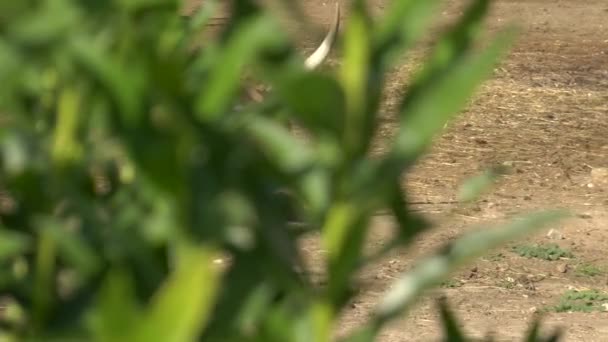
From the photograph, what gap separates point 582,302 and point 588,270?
0.46m

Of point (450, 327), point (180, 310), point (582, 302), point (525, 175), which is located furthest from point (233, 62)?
point (525, 175)

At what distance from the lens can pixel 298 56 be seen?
73cm

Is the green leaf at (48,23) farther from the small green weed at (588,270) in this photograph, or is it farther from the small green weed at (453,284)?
the small green weed at (588,270)

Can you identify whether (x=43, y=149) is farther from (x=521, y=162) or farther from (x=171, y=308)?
(x=521, y=162)

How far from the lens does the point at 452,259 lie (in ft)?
2.41

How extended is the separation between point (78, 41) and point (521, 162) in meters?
6.61

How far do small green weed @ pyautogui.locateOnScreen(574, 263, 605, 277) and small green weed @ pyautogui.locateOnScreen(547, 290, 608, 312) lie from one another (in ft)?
0.84

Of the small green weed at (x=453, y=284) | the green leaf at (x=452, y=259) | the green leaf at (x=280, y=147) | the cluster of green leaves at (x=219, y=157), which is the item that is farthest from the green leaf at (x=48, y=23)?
the small green weed at (x=453, y=284)

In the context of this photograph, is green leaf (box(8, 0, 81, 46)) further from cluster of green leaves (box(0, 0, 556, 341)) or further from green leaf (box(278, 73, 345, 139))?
green leaf (box(278, 73, 345, 139))

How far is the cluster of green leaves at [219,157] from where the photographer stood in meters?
0.68

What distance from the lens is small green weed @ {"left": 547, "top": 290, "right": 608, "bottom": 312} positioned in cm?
504

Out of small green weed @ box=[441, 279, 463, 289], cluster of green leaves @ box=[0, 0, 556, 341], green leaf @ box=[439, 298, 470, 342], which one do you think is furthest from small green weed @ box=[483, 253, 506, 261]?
cluster of green leaves @ box=[0, 0, 556, 341]

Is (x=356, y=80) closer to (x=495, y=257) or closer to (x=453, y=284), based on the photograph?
(x=453, y=284)

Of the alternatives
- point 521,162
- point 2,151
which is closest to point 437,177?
point 521,162
